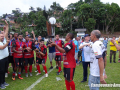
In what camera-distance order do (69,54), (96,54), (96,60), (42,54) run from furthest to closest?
(42,54), (69,54), (96,60), (96,54)

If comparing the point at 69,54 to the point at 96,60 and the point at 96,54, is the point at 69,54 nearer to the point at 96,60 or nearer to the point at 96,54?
the point at 96,60

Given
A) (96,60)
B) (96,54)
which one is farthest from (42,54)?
(96,54)

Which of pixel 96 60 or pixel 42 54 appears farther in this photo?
pixel 42 54

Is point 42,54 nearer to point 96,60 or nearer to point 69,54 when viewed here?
point 69,54

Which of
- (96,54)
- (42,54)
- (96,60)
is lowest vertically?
(42,54)

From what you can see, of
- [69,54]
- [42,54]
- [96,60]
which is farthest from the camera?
[42,54]

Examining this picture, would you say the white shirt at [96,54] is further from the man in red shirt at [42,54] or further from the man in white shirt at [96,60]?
the man in red shirt at [42,54]

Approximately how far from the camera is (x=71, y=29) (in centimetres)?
4934

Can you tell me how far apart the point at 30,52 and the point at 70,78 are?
313 cm

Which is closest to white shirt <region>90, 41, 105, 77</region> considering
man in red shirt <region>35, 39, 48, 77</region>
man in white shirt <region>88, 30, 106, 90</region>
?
man in white shirt <region>88, 30, 106, 90</region>

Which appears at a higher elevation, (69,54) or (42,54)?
(69,54)

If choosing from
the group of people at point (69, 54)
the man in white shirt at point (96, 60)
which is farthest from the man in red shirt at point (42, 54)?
the man in white shirt at point (96, 60)

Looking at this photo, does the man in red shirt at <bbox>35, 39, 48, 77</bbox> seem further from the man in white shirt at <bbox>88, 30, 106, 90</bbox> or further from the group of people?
the man in white shirt at <bbox>88, 30, 106, 90</bbox>

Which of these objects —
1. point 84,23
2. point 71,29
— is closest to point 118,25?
point 84,23
